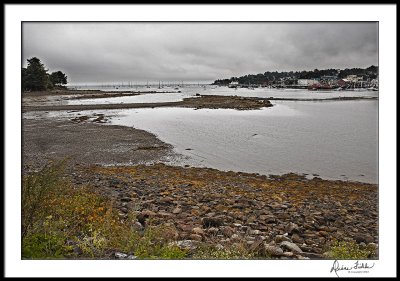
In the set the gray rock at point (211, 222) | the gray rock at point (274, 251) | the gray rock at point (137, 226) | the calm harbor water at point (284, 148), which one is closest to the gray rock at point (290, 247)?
the gray rock at point (274, 251)

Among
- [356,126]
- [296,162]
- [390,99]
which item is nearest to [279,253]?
[390,99]

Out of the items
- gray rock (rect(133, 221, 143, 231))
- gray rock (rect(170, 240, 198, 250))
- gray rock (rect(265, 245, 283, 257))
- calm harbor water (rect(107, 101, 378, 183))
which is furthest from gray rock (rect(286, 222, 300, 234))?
calm harbor water (rect(107, 101, 378, 183))

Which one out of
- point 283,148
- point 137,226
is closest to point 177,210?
point 137,226

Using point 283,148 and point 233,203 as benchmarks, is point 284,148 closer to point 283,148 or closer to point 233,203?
point 283,148

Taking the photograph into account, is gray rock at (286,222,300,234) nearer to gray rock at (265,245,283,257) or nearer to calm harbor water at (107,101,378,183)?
gray rock at (265,245,283,257)

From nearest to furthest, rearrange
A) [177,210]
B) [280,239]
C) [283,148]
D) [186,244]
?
1. [186,244]
2. [280,239]
3. [177,210]
4. [283,148]

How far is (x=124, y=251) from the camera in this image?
178 inches

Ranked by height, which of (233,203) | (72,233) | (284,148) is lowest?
(233,203)

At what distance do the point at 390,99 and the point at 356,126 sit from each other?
75.0 ft

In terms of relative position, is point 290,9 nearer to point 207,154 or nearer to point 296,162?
point 296,162

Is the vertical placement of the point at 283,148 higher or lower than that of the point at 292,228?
higher

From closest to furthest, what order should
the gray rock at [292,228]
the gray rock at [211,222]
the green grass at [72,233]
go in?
1. the green grass at [72,233]
2. the gray rock at [292,228]
3. the gray rock at [211,222]

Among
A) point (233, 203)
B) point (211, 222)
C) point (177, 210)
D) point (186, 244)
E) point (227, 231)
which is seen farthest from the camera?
point (233, 203)

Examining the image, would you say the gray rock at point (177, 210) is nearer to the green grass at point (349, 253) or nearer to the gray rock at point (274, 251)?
the gray rock at point (274, 251)
